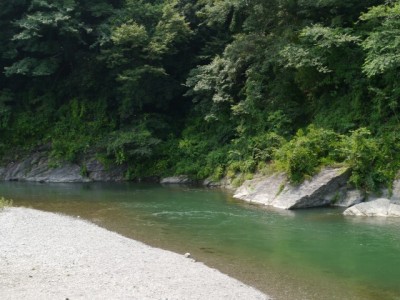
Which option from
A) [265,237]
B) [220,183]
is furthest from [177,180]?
[265,237]

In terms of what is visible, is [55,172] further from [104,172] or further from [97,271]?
[97,271]

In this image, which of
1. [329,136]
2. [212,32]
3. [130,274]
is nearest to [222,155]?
[329,136]

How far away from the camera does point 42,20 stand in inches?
1293

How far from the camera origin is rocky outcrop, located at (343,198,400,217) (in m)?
18.2

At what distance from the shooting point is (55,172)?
3372 centimetres

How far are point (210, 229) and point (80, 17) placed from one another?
82.9ft

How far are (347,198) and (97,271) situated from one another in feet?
41.4

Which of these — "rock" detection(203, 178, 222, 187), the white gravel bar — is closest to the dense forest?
"rock" detection(203, 178, 222, 187)

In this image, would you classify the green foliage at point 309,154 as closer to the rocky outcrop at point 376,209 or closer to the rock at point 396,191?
the rock at point 396,191

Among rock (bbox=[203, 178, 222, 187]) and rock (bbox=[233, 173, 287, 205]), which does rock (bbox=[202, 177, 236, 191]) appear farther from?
rock (bbox=[233, 173, 287, 205])

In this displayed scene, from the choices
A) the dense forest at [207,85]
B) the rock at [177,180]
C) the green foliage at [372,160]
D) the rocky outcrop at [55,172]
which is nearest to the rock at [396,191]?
the green foliage at [372,160]

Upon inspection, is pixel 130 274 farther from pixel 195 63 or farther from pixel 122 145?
pixel 195 63

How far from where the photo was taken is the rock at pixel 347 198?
19.8 meters

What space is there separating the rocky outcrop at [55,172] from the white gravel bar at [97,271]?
59.0 feet
